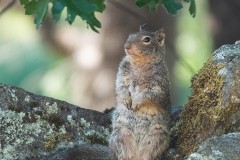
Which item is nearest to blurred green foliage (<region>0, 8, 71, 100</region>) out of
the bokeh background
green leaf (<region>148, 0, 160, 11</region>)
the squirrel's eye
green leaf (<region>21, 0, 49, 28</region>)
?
the bokeh background

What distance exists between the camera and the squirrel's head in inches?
226

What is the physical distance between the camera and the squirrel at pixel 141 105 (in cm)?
561

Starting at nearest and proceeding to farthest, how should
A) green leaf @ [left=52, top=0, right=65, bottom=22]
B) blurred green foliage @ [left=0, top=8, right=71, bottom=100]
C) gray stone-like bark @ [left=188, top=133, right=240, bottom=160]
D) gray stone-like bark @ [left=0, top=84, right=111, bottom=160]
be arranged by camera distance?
gray stone-like bark @ [left=188, top=133, right=240, bottom=160] < green leaf @ [left=52, top=0, right=65, bottom=22] < gray stone-like bark @ [left=0, top=84, right=111, bottom=160] < blurred green foliage @ [left=0, top=8, right=71, bottom=100]

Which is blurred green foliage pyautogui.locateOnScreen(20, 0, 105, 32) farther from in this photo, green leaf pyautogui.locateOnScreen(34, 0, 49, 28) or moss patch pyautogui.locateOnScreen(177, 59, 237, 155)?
moss patch pyautogui.locateOnScreen(177, 59, 237, 155)

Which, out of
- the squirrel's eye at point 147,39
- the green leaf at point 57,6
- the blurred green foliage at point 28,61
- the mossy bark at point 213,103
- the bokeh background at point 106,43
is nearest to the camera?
the green leaf at point 57,6

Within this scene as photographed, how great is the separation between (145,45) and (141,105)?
0.48 m

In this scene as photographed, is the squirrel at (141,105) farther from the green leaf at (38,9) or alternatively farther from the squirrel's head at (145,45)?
the green leaf at (38,9)

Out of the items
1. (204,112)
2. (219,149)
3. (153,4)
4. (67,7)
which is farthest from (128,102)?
(219,149)

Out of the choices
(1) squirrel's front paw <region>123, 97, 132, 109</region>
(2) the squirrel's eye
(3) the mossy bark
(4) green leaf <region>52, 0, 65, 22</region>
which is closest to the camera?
(4) green leaf <region>52, 0, 65, 22</region>

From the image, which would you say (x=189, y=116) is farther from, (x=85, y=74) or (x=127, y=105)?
(x=85, y=74)

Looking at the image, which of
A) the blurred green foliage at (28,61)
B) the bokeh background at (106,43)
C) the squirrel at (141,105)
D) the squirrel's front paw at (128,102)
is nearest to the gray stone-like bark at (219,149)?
the squirrel at (141,105)

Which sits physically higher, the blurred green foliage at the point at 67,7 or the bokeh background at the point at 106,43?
the bokeh background at the point at 106,43

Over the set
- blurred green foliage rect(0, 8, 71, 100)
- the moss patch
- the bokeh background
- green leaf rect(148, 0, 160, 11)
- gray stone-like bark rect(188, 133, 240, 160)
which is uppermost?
blurred green foliage rect(0, 8, 71, 100)

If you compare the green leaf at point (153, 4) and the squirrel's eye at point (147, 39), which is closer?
the green leaf at point (153, 4)
